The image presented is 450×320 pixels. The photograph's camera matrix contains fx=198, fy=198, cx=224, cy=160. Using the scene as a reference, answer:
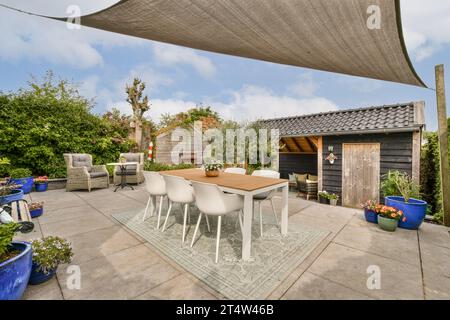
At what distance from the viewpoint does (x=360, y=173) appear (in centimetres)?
558

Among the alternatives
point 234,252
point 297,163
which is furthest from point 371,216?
point 297,163

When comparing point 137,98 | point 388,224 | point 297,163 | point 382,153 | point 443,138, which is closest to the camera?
point 388,224

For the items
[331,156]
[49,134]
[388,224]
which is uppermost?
[49,134]

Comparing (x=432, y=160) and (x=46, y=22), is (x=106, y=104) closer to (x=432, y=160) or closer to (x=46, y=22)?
(x=46, y=22)

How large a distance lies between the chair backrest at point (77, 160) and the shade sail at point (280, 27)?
5.37 m

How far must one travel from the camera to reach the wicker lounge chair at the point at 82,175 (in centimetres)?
571

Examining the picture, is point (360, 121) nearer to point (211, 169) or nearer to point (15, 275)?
point (211, 169)

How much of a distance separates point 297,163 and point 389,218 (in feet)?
17.7

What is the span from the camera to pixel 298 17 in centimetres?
145

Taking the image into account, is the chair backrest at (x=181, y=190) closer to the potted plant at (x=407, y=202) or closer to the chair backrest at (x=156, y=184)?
the chair backrest at (x=156, y=184)

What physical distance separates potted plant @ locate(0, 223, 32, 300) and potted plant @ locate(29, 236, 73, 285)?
0.13 meters

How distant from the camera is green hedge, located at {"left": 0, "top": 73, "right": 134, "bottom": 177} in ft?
18.5

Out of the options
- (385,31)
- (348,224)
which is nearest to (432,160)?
(348,224)
